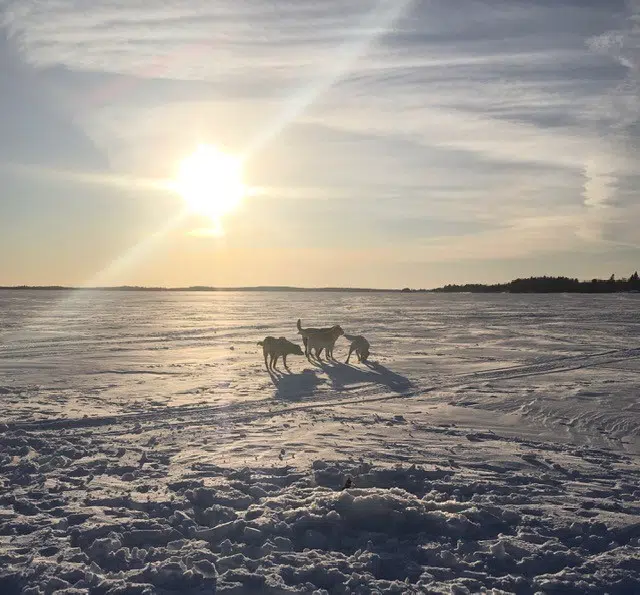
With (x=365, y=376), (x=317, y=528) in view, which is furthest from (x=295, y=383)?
(x=317, y=528)

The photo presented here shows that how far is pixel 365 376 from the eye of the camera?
1580 centimetres

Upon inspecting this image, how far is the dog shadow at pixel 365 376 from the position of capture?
1433cm

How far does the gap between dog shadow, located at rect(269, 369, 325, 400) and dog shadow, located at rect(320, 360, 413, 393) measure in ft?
1.71

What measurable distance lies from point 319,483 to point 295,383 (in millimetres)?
7870

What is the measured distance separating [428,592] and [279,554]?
1.42 m

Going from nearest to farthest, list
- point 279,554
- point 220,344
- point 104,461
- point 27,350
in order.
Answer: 1. point 279,554
2. point 104,461
3. point 27,350
4. point 220,344

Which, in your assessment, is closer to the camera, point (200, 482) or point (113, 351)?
point (200, 482)

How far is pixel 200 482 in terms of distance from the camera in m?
7.01

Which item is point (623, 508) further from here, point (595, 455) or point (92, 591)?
point (92, 591)

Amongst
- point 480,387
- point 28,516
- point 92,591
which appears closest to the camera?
point 92,591

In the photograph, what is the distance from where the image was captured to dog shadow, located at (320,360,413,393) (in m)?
14.3

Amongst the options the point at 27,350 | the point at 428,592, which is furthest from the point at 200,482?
the point at 27,350

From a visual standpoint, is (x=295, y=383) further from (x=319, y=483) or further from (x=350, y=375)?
(x=319, y=483)

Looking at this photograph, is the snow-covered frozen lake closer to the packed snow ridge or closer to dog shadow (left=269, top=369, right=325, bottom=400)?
dog shadow (left=269, top=369, right=325, bottom=400)
